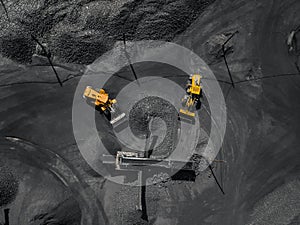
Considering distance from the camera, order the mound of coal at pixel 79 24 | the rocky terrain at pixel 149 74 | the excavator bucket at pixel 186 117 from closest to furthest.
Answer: the rocky terrain at pixel 149 74, the mound of coal at pixel 79 24, the excavator bucket at pixel 186 117

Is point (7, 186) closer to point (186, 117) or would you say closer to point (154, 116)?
point (154, 116)

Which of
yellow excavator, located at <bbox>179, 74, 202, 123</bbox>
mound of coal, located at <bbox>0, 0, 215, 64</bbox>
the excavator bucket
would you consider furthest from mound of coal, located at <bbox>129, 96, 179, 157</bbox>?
mound of coal, located at <bbox>0, 0, 215, 64</bbox>

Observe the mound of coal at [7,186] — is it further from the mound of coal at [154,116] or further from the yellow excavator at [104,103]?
the mound of coal at [154,116]

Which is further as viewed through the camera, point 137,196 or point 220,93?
point 220,93

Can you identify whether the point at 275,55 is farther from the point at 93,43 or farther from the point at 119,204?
the point at 119,204

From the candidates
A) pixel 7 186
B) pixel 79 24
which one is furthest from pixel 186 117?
pixel 7 186

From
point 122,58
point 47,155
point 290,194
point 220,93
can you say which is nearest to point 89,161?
point 47,155

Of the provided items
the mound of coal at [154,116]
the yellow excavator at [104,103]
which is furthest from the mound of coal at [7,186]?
the mound of coal at [154,116]
